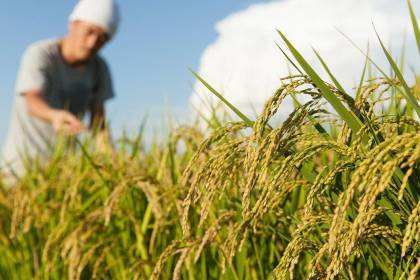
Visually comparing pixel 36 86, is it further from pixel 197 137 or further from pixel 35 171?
pixel 197 137

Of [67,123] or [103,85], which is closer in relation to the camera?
[67,123]

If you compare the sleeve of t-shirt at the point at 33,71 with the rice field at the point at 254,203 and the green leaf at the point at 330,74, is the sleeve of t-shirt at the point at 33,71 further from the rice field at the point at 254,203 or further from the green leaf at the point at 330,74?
the green leaf at the point at 330,74

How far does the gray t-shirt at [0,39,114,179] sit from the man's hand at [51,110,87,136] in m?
0.75

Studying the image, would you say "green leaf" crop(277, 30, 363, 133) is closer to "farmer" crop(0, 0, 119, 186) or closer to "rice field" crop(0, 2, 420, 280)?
"rice field" crop(0, 2, 420, 280)

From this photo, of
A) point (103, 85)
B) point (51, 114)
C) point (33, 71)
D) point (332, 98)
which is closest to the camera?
point (332, 98)

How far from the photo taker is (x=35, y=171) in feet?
15.1

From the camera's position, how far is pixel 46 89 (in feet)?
22.7

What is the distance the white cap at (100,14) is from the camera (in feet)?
23.4

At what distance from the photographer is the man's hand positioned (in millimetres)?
4969

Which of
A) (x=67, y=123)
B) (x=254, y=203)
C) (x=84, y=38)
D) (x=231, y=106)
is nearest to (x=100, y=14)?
(x=84, y=38)

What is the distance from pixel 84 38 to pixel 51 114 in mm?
1288

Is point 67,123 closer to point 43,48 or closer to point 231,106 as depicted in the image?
point 43,48

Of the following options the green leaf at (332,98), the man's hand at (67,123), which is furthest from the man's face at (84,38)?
the green leaf at (332,98)

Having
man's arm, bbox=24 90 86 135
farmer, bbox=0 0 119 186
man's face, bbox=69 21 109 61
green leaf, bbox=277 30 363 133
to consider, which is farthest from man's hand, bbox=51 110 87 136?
green leaf, bbox=277 30 363 133
